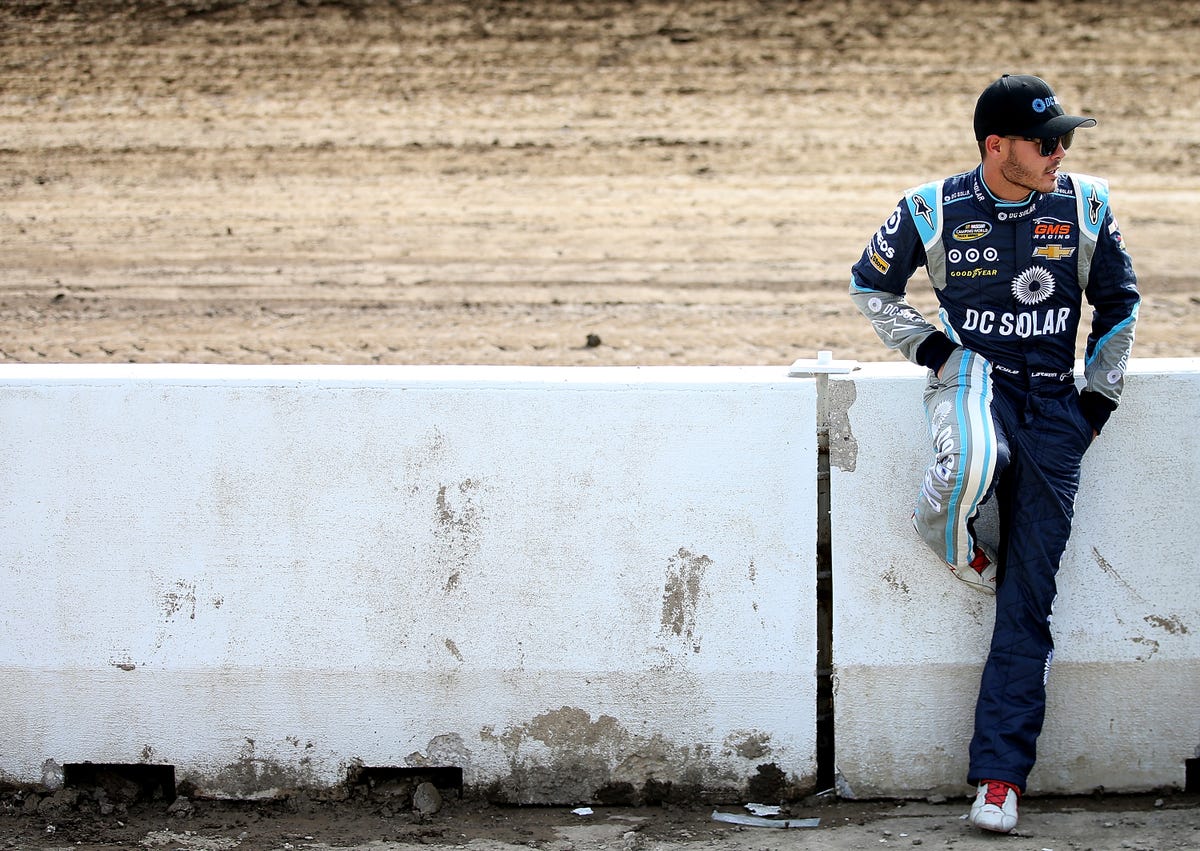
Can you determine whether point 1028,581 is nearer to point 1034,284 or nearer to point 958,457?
point 958,457

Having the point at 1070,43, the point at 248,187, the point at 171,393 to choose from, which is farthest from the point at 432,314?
the point at 1070,43

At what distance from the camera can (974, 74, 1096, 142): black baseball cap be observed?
381cm

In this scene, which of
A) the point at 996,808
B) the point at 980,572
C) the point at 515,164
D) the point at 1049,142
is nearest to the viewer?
the point at 1049,142

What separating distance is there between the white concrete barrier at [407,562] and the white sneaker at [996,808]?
0.52m

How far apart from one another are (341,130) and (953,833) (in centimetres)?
1067

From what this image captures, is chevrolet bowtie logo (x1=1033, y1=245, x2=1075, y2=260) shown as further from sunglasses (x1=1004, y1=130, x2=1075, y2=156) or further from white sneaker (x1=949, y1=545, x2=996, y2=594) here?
white sneaker (x1=949, y1=545, x2=996, y2=594)

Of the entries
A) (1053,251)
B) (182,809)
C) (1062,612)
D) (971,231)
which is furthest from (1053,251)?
(182,809)

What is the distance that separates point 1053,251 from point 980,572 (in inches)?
36.9

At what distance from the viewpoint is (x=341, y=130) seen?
1327cm

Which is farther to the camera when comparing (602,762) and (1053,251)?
(602,762)

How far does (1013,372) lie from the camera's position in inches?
158

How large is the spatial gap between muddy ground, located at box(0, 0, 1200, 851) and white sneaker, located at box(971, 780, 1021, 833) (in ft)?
17.4

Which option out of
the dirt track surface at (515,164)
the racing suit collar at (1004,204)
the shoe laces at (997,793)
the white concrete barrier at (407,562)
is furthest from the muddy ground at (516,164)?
the shoe laces at (997,793)

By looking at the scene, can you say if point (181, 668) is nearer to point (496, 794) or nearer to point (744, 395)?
point (496, 794)
